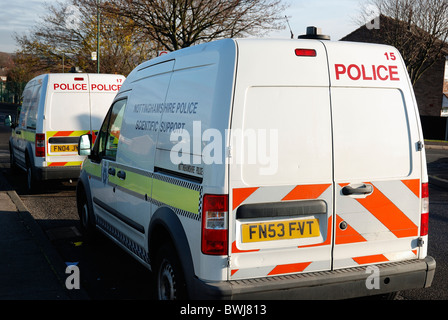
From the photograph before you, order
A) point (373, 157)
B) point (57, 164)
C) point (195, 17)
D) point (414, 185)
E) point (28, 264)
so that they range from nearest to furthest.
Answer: point (373, 157), point (414, 185), point (28, 264), point (57, 164), point (195, 17)

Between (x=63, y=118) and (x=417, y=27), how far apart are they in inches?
1035

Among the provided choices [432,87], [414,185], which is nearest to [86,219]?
[414,185]

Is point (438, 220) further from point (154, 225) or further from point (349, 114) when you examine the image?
point (154, 225)

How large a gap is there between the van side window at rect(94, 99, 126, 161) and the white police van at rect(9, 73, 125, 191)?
12.4ft

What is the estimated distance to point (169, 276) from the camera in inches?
150

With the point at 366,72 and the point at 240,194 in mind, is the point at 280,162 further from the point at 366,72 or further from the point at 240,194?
the point at 366,72

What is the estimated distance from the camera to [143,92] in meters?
4.74

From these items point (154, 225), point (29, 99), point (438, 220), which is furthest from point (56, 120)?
point (438, 220)

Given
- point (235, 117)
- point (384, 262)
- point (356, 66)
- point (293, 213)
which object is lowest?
point (384, 262)

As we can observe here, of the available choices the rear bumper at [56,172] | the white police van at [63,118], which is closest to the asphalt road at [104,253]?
the rear bumper at [56,172]

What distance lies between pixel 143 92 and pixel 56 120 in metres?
5.19

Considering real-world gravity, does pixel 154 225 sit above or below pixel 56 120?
below

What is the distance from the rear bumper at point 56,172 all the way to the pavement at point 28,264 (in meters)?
1.66

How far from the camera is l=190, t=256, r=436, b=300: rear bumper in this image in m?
3.30
